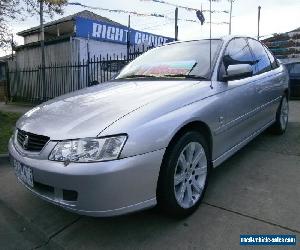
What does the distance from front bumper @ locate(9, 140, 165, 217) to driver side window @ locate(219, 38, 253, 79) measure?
4.84ft

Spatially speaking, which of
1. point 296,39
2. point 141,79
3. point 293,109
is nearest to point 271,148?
point 141,79

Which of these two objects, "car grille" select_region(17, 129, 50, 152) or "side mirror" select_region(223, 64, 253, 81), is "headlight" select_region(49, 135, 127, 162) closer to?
"car grille" select_region(17, 129, 50, 152)

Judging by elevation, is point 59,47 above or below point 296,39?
below

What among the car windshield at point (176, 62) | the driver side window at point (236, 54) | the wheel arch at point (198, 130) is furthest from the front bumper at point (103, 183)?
the driver side window at point (236, 54)

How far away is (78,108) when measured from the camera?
2852 mm

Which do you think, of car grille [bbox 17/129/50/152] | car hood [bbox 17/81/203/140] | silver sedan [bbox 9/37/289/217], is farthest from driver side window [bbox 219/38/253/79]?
car grille [bbox 17/129/50/152]

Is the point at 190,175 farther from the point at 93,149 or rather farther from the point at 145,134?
the point at 93,149

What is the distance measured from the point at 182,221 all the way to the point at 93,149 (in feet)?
3.41

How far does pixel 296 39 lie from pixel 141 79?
76.2ft

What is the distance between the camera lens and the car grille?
258cm

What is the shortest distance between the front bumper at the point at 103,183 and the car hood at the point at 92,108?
0.25 meters

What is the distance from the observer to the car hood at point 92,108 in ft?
8.10

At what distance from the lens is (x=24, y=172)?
2.71 metres

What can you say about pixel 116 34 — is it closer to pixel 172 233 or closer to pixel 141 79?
pixel 141 79
